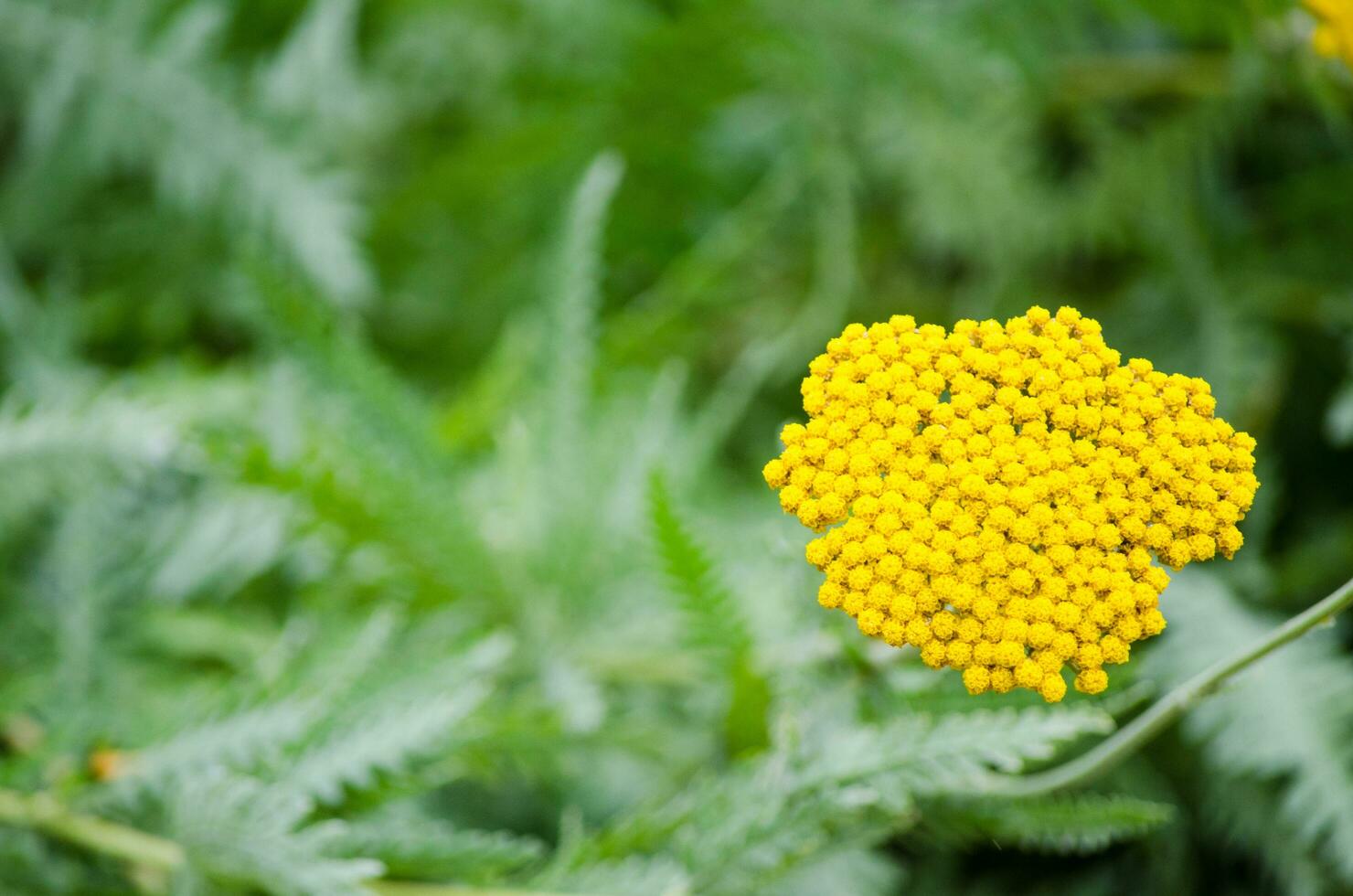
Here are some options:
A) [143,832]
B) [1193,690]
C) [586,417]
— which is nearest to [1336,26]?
[1193,690]

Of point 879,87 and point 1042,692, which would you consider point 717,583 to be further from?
point 879,87

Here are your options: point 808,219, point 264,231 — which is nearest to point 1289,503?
point 808,219

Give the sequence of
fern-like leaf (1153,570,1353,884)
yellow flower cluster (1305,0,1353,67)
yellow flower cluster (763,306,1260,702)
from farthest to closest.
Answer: fern-like leaf (1153,570,1353,884), yellow flower cluster (1305,0,1353,67), yellow flower cluster (763,306,1260,702)

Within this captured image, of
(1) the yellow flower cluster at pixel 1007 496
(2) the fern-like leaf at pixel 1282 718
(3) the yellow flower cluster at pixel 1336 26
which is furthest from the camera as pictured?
(2) the fern-like leaf at pixel 1282 718

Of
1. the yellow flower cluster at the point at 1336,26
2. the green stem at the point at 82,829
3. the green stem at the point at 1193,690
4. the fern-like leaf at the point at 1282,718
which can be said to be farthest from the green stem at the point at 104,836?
the yellow flower cluster at the point at 1336,26

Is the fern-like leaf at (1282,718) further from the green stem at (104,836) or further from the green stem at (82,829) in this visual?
the green stem at (82,829)

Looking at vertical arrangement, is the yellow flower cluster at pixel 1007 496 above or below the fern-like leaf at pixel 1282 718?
above

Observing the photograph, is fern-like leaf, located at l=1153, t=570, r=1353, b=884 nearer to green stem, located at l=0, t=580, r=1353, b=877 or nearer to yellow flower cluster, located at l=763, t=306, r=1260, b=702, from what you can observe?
green stem, located at l=0, t=580, r=1353, b=877

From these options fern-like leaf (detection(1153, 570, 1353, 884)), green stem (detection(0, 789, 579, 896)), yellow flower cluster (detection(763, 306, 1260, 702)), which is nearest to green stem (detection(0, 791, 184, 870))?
green stem (detection(0, 789, 579, 896))

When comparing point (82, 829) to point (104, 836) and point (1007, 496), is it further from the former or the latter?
point (1007, 496)
